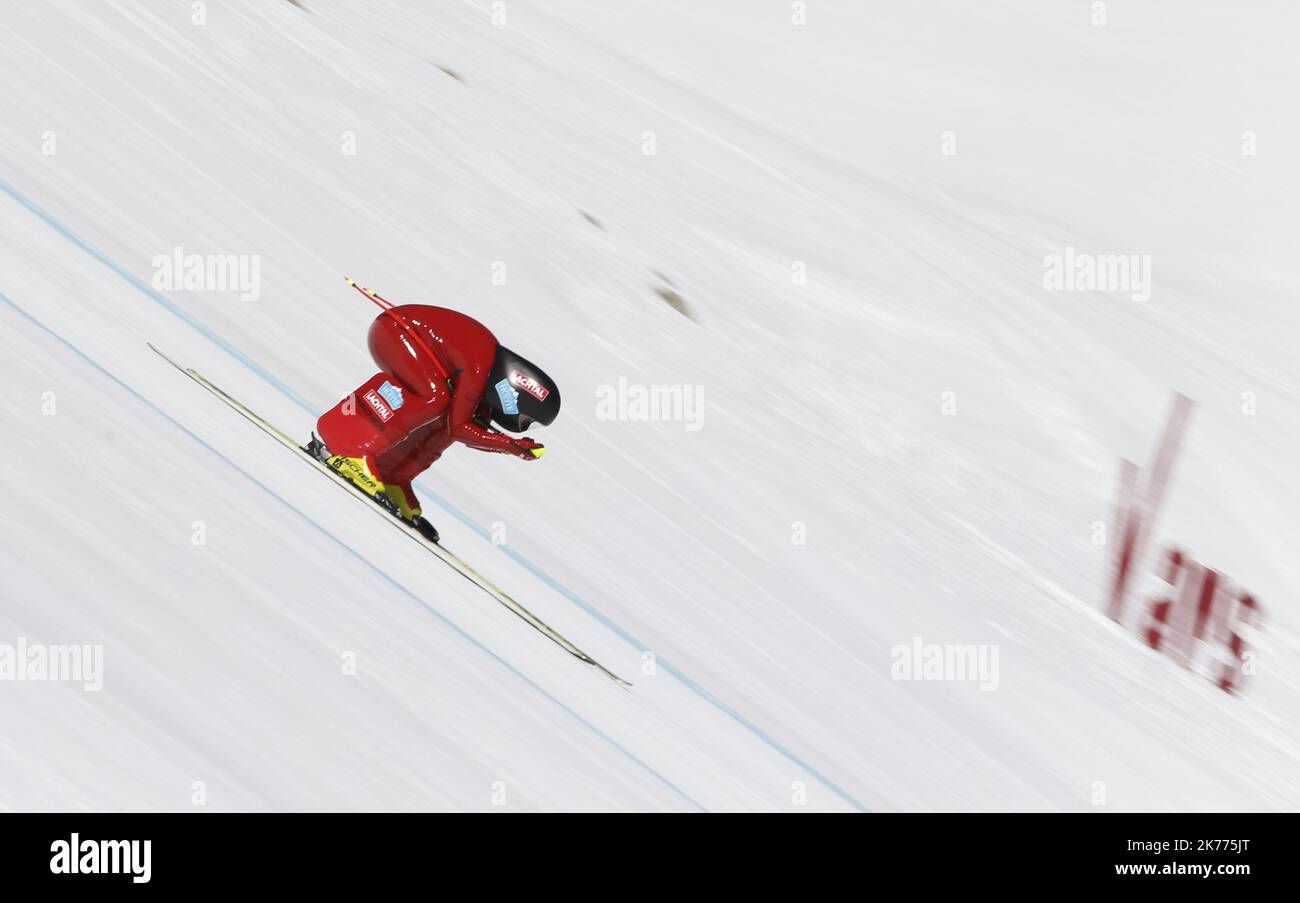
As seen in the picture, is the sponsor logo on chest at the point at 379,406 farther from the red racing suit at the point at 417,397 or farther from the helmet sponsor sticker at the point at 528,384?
the helmet sponsor sticker at the point at 528,384

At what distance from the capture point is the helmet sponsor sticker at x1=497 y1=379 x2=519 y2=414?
25.9 feet

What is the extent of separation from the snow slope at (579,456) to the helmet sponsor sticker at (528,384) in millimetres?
1237

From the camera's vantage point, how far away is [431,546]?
327 inches

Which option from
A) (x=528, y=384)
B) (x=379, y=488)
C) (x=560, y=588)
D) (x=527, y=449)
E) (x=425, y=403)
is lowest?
(x=560, y=588)

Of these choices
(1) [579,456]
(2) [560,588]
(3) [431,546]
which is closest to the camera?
(3) [431,546]

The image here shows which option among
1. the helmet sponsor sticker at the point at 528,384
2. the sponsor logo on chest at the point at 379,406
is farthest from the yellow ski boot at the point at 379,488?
the helmet sponsor sticker at the point at 528,384

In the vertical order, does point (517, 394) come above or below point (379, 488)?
above

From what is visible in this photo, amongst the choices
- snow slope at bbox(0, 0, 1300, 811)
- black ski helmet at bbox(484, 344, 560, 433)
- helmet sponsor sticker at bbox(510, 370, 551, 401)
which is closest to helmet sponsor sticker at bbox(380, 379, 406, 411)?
black ski helmet at bbox(484, 344, 560, 433)

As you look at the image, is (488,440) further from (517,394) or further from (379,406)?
(379,406)

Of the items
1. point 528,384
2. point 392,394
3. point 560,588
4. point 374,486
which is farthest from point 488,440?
point 560,588

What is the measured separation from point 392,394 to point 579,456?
2.17m

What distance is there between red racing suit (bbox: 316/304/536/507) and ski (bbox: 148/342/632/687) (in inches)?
7.7

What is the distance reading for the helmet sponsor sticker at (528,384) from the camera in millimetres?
7910
